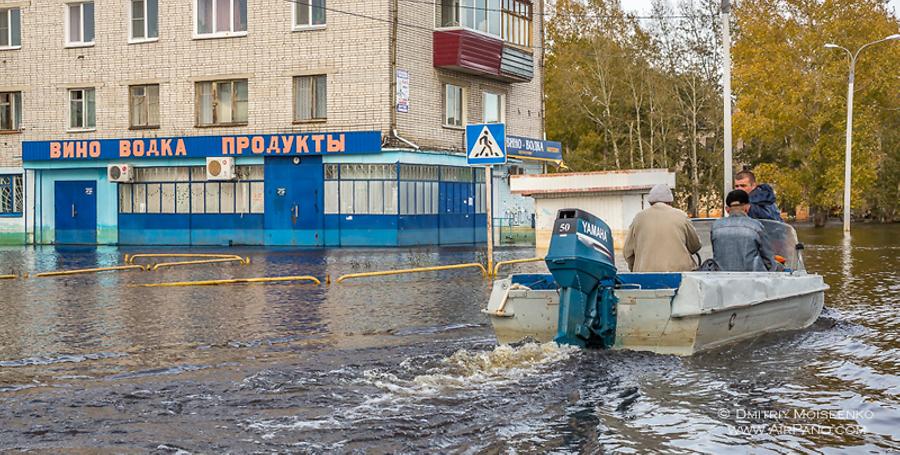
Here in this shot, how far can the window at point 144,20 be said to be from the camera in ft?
114

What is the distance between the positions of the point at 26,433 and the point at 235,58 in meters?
28.0

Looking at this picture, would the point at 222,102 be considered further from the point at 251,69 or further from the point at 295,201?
the point at 295,201

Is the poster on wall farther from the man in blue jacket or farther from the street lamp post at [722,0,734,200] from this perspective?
the man in blue jacket

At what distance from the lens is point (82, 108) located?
3609cm

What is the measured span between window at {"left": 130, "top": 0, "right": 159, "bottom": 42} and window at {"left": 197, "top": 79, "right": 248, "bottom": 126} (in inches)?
98.6

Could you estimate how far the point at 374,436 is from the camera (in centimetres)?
643

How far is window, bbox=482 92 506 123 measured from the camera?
36.2 metres

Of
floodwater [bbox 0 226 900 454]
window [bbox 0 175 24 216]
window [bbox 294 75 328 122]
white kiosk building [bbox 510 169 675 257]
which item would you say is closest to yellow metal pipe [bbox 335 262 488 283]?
floodwater [bbox 0 226 900 454]

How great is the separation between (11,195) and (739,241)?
32.0 meters

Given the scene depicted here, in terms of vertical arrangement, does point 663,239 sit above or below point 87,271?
above

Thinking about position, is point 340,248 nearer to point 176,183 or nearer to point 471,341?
point 176,183

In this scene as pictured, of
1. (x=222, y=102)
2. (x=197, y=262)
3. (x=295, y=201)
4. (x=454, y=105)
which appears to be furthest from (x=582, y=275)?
(x=222, y=102)

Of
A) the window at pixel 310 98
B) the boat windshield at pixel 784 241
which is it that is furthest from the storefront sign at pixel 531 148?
the boat windshield at pixel 784 241

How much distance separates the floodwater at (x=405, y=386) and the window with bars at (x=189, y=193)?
65.2ft
